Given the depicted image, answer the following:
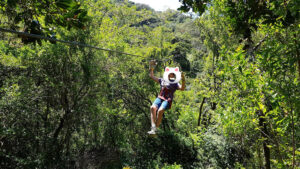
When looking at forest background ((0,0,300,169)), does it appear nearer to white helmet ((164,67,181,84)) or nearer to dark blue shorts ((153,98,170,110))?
white helmet ((164,67,181,84))

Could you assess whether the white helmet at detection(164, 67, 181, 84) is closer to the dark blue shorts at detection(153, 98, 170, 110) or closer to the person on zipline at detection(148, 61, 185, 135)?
the person on zipline at detection(148, 61, 185, 135)

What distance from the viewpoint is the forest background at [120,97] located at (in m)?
3.73

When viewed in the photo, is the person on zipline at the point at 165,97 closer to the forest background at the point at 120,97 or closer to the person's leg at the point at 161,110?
the person's leg at the point at 161,110

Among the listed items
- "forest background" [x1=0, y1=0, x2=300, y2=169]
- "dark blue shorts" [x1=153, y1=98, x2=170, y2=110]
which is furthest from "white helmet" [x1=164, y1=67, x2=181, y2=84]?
"forest background" [x1=0, y1=0, x2=300, y2=169]

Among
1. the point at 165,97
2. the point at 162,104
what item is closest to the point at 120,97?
the point at 165,97

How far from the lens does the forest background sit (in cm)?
373

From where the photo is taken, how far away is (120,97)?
10773 millimetres

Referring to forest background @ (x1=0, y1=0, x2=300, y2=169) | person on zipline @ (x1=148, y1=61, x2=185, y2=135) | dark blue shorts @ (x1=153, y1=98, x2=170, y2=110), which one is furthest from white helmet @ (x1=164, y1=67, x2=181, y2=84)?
forest background @ (x1=0, y1=0, x2=300, y2=169)

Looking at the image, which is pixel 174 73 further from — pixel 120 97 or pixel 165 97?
pixel 120 97

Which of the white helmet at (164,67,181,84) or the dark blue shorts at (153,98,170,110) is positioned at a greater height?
the white helmet at (164,67,181,84)

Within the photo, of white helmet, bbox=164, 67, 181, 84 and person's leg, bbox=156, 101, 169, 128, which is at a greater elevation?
white helmet, bbox=164, 67, 181, 84

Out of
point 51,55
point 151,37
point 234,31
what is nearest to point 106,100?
point 51,55

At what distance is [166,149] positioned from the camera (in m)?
11.6

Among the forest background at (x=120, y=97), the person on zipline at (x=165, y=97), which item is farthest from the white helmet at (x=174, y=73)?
the forest background at (x=120, y=97)
